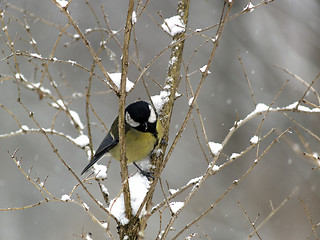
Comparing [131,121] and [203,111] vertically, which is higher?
[203,111]

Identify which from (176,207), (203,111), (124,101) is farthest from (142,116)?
(203,111)

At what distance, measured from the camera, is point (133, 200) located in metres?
2.30

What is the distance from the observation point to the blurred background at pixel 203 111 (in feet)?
29.7

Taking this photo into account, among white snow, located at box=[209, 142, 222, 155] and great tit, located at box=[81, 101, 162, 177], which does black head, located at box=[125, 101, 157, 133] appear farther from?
white snow, located at box=[209, 142, 222, 155]

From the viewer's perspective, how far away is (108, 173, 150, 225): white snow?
2.20m

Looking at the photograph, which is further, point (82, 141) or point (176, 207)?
point (82, 141)

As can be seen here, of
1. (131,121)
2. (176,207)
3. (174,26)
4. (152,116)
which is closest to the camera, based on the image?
(176,207)

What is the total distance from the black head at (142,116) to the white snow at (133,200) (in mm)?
776

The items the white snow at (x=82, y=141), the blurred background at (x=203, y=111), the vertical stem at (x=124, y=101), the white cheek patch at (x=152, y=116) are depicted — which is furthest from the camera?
the blurred background at (x=203, y=111)

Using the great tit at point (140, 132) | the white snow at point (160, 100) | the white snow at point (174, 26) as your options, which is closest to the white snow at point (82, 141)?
the great tit at point (140, 132)

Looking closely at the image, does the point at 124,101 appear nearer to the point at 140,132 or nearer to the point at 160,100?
the point at 160,100

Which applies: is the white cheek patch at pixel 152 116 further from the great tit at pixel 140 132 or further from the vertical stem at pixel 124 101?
the vertical stem at pixel 124 101

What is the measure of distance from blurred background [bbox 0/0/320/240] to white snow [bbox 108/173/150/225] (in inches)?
249

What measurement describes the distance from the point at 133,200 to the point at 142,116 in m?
1.15
